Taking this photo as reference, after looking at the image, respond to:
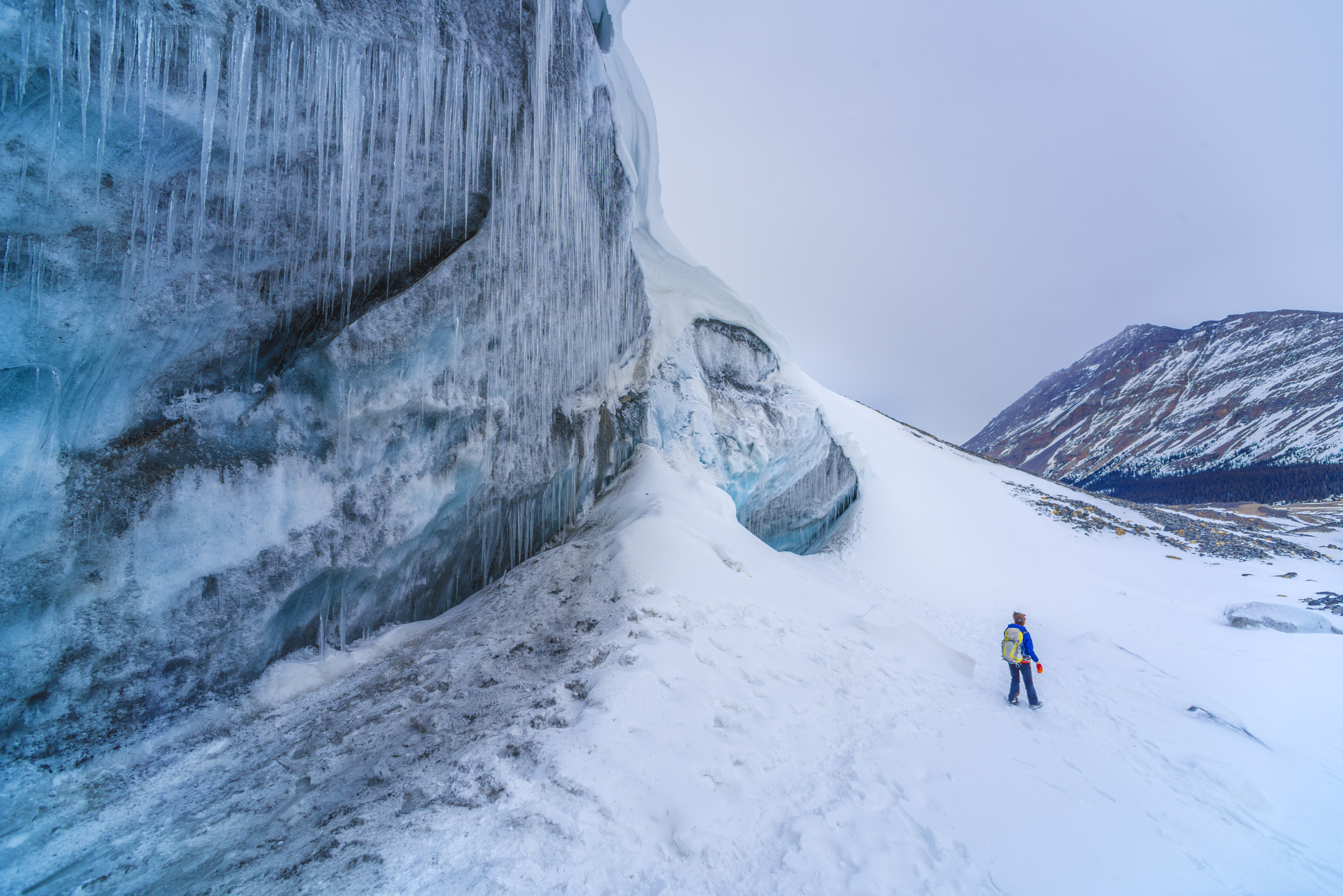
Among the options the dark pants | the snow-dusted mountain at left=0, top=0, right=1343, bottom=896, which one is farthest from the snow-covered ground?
the dark pants

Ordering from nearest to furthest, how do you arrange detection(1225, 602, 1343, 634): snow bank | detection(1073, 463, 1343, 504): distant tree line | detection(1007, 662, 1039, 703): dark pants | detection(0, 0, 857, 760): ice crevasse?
detection(0, 0, 857, 760): ice crevasse, detection(1007, 662, 1039, 703): dark pants, detection(1225, 602, 1343, 634): snow bank, detection(1073, 463, 1343, 504): distant tree line

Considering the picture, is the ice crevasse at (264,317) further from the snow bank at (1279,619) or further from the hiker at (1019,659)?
the snow bank at (1279,619)

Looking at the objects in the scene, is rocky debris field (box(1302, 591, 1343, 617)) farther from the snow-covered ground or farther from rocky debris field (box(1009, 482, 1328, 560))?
the snow-covered ground

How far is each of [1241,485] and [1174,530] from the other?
74406 mm

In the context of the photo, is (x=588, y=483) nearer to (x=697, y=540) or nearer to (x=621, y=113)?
(x=697, y=540)

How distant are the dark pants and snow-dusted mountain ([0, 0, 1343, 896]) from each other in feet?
0.60

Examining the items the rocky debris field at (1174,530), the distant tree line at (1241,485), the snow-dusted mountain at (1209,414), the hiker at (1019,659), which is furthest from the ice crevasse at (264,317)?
the snow-dusted mountain at (1209,414)

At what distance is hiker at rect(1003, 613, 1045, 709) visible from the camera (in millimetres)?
6336

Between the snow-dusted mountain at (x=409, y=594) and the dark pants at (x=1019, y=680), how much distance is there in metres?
0.18

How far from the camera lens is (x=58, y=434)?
4008 mm

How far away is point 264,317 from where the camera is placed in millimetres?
4906

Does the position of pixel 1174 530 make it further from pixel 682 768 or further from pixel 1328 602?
pixel 682 768

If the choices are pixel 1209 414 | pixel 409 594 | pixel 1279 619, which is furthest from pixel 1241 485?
pixel 409 594

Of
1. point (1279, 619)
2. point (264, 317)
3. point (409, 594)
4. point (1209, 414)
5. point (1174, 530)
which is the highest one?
point (1209, 414)
